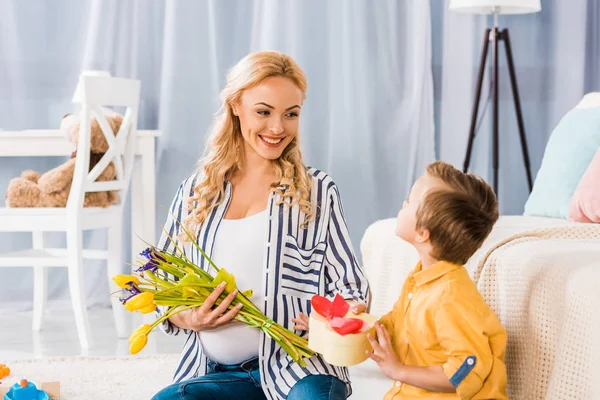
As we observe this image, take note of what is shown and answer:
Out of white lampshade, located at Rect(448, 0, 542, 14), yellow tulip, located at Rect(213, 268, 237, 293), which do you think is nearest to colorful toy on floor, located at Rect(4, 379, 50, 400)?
yellow tulip, located at Rect(213, 268, 237, 293)

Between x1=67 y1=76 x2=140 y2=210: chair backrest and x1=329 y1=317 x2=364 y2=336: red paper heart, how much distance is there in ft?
6.07

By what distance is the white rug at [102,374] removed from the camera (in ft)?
8.30

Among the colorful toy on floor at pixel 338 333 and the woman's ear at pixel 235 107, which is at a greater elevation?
the woman's ear at pixel 235 107

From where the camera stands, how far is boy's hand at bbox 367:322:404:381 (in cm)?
137

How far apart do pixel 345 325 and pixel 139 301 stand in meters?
0.35

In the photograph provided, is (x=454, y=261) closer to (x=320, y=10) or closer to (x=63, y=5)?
(x=320, y=10)

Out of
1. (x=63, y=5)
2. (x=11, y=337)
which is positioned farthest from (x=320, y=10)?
(x=11, y=337)

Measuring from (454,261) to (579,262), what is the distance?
0.29 m

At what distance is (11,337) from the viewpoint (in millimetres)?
3289

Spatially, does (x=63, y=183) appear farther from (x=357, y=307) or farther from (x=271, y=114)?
(x=357, y=307)

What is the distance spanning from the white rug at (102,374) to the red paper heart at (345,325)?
4.19 ft

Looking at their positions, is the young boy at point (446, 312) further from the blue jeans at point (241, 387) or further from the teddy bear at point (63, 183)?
the teddy bear at point (63, 183)

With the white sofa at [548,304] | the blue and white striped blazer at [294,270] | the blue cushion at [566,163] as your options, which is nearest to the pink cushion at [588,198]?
the blue cushion at [566,163]

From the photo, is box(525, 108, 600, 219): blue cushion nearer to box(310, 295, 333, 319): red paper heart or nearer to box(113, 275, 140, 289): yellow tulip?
box(310, 295, 333, 319): red paper heart
